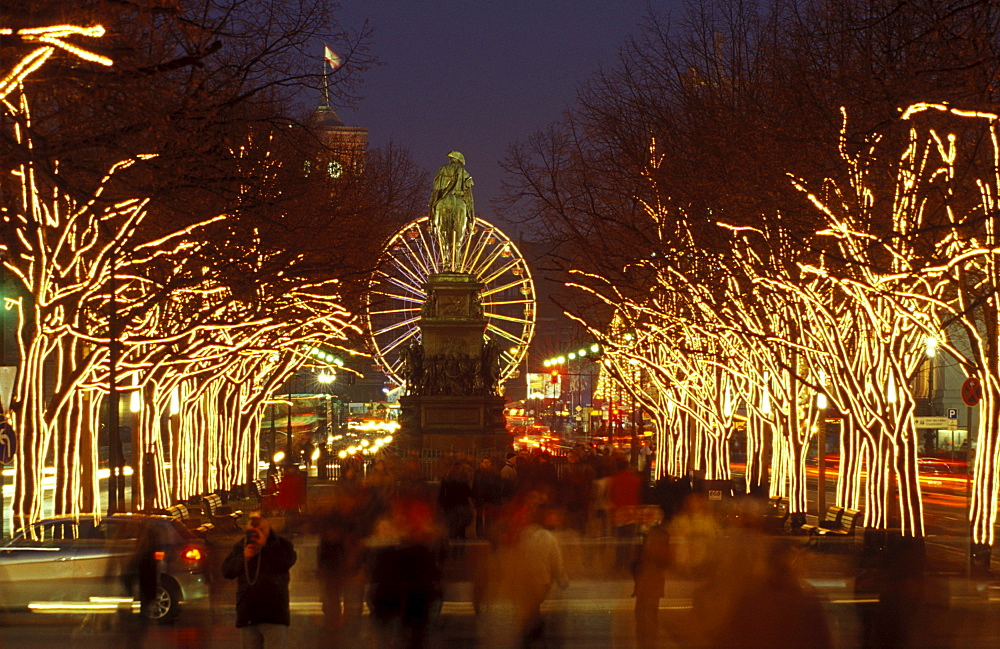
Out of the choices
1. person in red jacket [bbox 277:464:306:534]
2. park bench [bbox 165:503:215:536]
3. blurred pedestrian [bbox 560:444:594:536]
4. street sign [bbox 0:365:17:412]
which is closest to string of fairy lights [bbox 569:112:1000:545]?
blurred pedestrian [bbox 560:444:594:536]

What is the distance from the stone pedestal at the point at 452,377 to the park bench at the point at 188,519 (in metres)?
20.9

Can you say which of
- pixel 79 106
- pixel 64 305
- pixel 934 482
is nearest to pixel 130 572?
pixel 79 106

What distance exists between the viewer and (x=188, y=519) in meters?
27.5

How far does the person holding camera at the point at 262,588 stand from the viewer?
1122 centimetres

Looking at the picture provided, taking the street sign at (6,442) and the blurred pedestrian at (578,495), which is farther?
the blurred pedestrian at (578,495)

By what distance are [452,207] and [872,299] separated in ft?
99.2

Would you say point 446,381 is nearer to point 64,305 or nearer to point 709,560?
point 64,305

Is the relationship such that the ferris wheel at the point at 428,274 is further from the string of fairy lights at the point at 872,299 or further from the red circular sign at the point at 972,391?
the red circular sign at the point at 972,391

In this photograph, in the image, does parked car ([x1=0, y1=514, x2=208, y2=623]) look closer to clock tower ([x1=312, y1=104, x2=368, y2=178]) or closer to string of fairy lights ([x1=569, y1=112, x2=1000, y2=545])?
string of fairy lights ([x1=569, y1=112, x2=1000, y2=545])

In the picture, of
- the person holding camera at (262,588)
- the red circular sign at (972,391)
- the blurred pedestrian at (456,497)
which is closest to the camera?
the person holding camera at (262,588)

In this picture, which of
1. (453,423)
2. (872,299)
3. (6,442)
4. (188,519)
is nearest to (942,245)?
(872,299)

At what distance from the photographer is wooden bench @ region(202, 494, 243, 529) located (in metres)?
30.0

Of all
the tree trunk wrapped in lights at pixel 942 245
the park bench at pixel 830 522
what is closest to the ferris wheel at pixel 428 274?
the park bench at pixel 830 522

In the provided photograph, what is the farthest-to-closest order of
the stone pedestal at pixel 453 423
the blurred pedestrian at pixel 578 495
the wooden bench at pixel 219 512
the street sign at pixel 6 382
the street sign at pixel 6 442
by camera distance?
the stone pedestal at pixel 453 423 < the wooden bench at pixel 219 512 < the blurred pedestrian at pixel 578 495 < the street sign at pixel 6 382 < the street sign at pixel 6 442
